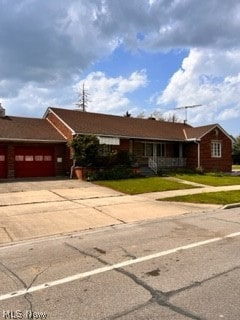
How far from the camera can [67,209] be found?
14312 mm

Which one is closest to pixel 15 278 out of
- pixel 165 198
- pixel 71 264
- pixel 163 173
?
pixel 71 264

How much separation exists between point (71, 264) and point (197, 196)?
38.9 feet

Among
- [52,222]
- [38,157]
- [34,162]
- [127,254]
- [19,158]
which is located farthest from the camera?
[38,157]

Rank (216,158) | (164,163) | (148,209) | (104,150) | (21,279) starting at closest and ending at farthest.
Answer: (21,279)
(148,209)
(104,150)
(164,163)
(216,158)

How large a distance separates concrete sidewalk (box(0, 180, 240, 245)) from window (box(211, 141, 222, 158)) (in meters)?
15.7

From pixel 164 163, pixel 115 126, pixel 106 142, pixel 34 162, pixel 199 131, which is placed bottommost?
pixel 164 163

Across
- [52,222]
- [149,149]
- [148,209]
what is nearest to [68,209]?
[52,222]

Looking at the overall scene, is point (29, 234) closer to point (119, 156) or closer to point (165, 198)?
point (165, 198)

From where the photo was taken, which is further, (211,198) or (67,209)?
(211,198)

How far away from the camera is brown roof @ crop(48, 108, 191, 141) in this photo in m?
28.9

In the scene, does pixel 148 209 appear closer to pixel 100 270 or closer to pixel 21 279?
pixel 100 270

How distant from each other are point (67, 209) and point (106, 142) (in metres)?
14.0

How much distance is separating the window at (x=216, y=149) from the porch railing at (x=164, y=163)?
279 centimetres

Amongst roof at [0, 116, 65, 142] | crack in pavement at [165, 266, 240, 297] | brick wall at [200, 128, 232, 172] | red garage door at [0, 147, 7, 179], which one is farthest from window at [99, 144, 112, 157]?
crack in pavement at [165, 266, 240, 297]
